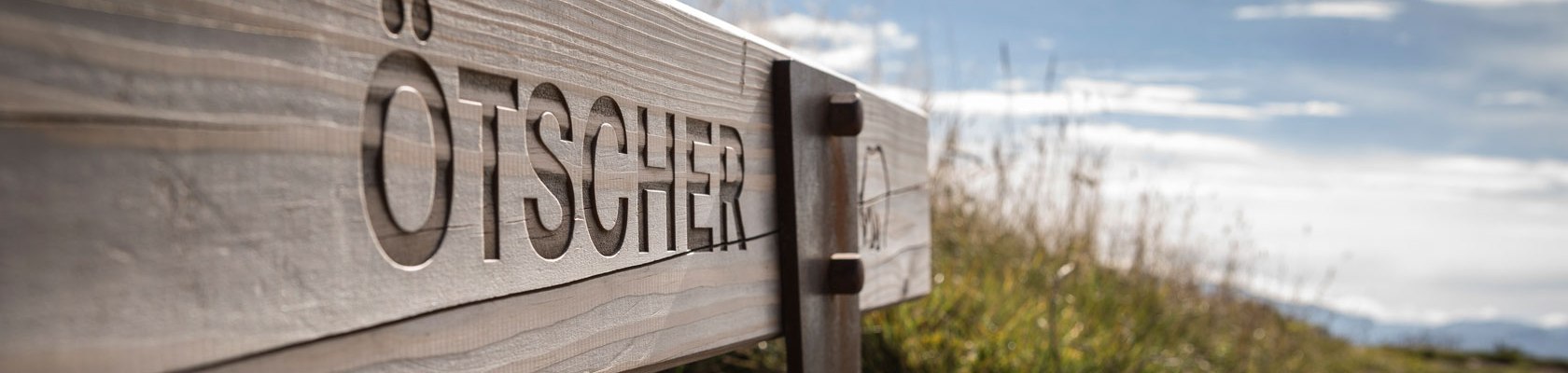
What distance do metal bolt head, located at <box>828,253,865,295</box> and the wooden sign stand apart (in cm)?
36

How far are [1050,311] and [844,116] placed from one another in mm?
1604

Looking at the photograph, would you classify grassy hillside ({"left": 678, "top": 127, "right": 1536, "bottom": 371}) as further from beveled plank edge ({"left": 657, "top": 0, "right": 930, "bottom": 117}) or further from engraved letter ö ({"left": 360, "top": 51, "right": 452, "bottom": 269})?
engraved letter ö ({"left": 360, "top": 51, "right": 452, "bottom": 269})

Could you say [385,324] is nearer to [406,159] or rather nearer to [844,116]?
[406,159]

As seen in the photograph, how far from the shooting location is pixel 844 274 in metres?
1.58

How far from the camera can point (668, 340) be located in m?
1.16

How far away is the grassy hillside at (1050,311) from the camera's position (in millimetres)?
2711

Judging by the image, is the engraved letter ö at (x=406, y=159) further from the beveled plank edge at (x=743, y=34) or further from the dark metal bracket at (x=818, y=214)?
the dark metal bracket at (x=818, y=214)

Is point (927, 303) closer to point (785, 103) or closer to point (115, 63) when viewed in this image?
point (785, 103)

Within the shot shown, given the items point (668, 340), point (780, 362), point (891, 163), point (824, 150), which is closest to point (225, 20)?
point (668, 340)

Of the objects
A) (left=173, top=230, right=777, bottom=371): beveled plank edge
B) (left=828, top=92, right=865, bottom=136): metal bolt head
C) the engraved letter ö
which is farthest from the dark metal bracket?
the engraved letter ö

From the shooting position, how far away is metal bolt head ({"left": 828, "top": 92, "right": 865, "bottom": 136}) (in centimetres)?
158

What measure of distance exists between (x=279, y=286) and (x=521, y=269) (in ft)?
0.82

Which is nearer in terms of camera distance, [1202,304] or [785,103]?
[785,103]

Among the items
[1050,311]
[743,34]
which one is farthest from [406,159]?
[1050,311]
